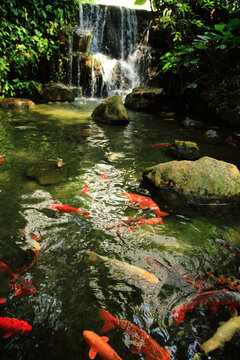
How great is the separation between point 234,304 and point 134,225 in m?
1.43

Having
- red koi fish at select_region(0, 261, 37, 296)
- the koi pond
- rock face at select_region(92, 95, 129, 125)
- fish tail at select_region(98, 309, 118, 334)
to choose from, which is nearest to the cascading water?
rock face at select_region(92, 95, 129, 125)

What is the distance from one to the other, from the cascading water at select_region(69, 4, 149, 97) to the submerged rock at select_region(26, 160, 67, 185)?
8100mm

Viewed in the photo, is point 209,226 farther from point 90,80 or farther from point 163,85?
point 90,80

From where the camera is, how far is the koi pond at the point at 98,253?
1811 mm

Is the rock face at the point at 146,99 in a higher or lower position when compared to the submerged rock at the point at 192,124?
higher

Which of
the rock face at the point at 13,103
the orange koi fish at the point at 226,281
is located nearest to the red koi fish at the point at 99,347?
the orange koi fish at the point at 226,281

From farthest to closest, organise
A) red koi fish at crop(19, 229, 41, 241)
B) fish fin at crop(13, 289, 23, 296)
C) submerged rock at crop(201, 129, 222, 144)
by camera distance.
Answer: submerged rock at crop(201, 129, 222, 144)
red koi fish at crop(19, 229, 41, 241)
fish fin at crop(13, 289, 23, 296)

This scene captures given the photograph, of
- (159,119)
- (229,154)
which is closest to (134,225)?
(229,154)

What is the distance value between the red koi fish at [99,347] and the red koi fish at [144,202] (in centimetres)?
190

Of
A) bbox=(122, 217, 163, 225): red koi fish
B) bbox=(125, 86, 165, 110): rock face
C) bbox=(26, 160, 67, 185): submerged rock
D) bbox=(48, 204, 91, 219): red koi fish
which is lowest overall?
bbox=(122, 217, 163, 225): red koi fish

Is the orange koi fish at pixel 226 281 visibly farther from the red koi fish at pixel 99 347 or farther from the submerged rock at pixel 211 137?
the submerged rock at pixel 211 137

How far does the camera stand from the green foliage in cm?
834

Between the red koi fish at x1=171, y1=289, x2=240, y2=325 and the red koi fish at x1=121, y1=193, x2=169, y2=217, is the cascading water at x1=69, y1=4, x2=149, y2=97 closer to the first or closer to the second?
the red koi fish at x1=121, y1=193, x2=169, y2=217

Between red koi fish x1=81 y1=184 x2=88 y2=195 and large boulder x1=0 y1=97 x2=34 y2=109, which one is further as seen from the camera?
large boulder x1=0 y1=97 x2=34 y2=109
